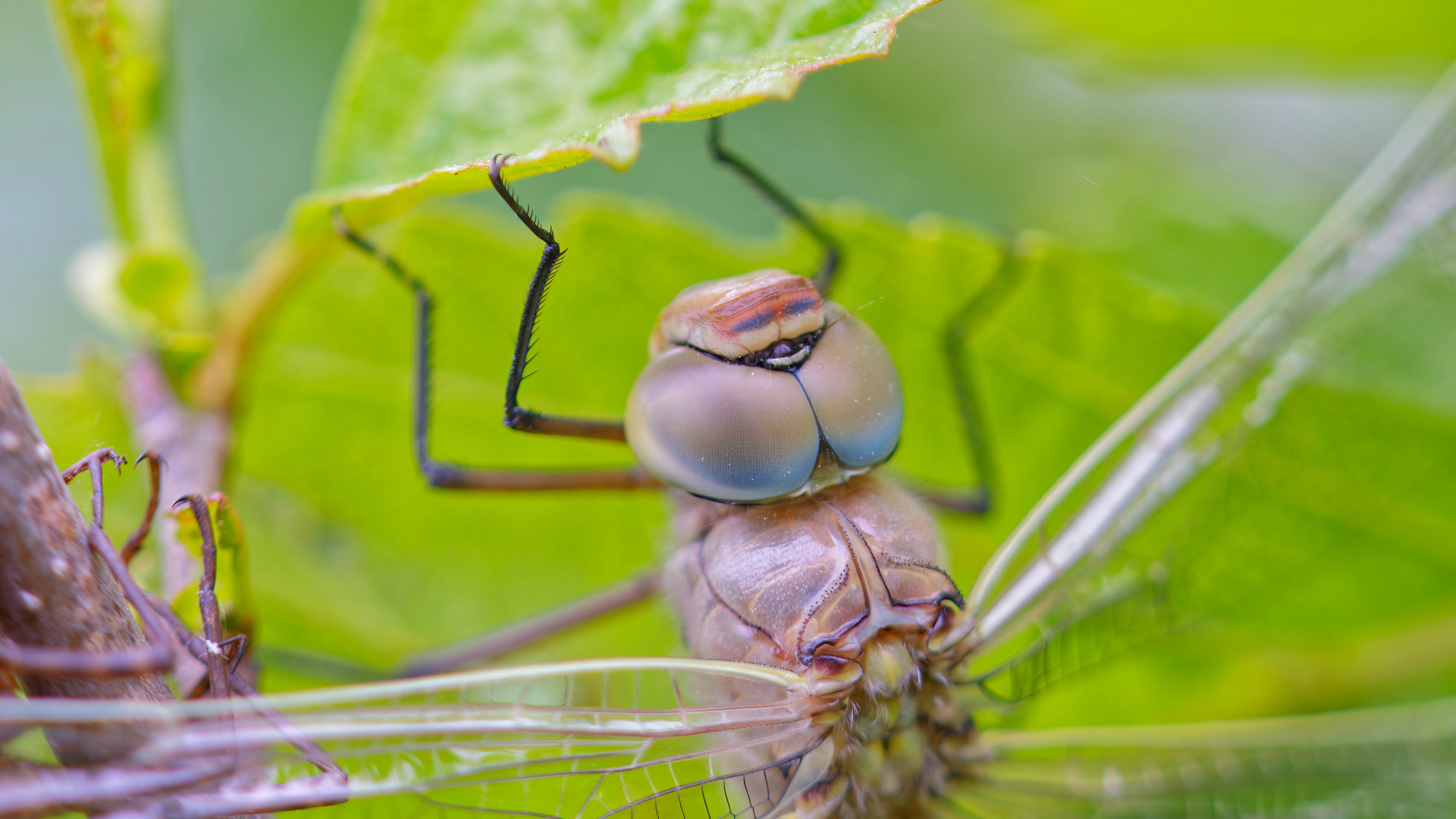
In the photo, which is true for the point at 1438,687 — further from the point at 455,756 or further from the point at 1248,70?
the point at 455,756

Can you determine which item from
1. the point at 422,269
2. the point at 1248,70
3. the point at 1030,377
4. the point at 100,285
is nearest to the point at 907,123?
the point at 1248,70

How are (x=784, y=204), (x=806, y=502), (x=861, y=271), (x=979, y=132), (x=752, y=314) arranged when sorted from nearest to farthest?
1. (x=752, y=314)
2. (x=806, y=502)
3. (x=784, y=204)
4. (x=861, y=271)
5. (x=979, y=132)

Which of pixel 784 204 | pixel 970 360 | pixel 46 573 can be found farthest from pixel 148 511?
pixel 970 360

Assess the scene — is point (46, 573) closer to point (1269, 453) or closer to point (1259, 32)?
point (1269, 453)

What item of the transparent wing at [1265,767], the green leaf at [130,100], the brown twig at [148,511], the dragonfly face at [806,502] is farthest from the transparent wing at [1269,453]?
the green leaf at [130,100]

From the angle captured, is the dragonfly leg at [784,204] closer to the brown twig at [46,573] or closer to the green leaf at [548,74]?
the green leaf at [548,74]

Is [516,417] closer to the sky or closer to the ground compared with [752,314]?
closer to the ground

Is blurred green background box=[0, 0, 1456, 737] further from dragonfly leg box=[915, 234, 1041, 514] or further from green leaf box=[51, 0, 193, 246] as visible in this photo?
green leaf box=[51, 0, 193, 246]
